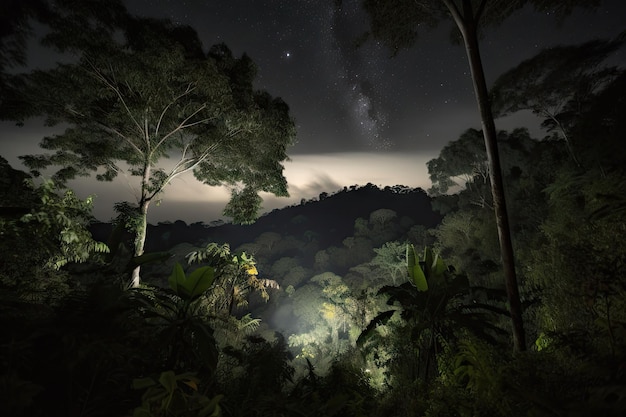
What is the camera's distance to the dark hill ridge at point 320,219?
66.1 metres

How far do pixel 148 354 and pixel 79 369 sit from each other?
652 millimetres

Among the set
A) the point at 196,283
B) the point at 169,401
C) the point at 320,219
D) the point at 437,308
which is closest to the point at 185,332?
the point at 196,283

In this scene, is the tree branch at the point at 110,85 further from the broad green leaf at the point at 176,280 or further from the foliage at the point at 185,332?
the foliage at the point at 185,332

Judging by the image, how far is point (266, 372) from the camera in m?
5.97

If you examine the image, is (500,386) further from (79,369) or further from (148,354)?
(79,369)

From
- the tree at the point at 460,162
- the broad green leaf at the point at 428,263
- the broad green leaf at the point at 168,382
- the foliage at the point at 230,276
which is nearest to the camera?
the broad green leaf at the point at 168,382

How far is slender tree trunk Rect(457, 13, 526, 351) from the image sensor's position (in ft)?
13.9

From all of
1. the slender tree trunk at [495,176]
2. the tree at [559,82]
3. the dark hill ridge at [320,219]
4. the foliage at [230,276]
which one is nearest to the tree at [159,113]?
the foliage at [230,276]

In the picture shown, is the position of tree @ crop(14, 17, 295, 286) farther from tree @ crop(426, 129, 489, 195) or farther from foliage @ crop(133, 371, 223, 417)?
tree @ crop(426, 129, 489, 195)

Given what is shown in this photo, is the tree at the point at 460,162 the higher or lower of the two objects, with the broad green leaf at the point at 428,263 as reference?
higher

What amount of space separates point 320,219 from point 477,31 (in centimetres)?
7728

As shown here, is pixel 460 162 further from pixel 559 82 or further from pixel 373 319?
pixel 373 319

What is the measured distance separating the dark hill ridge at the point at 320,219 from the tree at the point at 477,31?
5682 cm

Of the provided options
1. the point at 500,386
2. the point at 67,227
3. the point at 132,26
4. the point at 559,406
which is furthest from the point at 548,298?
the point at 132,26
